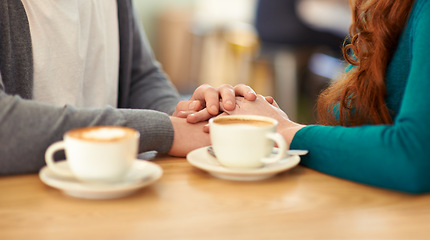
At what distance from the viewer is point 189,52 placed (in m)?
5.43

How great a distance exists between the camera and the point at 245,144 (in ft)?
2.77

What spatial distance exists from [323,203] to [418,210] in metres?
0.14

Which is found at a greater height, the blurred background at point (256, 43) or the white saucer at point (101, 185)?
the white saucer at point (101, 185)

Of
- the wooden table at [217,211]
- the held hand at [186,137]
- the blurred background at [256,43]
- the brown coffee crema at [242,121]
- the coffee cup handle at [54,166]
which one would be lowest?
the blurred background at [256,43]

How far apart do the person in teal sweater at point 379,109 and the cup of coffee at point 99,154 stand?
14.0 inches

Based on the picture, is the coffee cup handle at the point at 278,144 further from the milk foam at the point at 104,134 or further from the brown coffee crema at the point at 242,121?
the milk foam at the point at 104,134

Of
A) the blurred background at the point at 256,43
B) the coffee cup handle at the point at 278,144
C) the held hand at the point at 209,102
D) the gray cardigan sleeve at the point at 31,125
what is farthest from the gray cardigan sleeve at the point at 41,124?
the blurred background at the point at 256,43

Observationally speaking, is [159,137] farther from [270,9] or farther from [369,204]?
[270,9]

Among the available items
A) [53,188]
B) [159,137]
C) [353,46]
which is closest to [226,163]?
[159,137]

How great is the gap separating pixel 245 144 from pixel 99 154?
23 cm

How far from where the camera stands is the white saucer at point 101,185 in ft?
2.44

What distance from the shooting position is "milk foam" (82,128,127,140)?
0.76 metres

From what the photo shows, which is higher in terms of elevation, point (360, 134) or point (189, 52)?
point (360, 134)

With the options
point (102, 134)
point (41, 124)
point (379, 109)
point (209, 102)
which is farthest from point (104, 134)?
point (379, 109)
